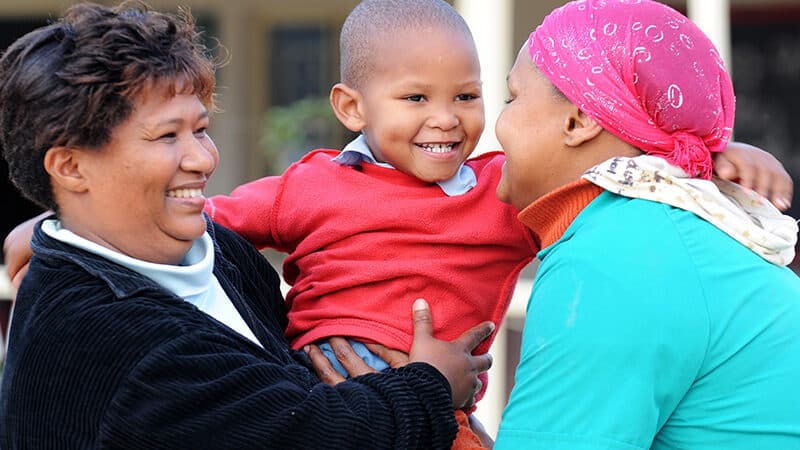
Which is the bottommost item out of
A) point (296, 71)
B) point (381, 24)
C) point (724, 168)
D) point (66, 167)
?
point (296, 71)

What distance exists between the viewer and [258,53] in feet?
27.4

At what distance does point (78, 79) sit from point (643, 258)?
1117 millimetres

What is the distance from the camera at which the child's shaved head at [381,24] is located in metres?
2.74

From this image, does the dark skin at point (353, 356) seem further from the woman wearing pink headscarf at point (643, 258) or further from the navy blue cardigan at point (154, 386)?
the woman wearing pink headscarf at point (643, 258)

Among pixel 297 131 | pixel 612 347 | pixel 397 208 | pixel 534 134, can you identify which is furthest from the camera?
pixel 297 131

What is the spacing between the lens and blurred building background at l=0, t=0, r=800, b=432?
752cm

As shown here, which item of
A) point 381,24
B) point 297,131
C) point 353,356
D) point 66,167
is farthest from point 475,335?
point 297,131

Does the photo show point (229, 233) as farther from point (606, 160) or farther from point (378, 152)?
point (606, 160)

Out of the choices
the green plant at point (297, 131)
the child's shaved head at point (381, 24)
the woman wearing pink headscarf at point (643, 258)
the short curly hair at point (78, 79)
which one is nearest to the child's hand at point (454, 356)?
the woman wearing pink headscarf at point (643, 258)

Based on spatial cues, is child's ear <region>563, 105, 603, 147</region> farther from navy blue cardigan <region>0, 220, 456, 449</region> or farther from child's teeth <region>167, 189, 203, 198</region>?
child's teeth <region>167, 189, 203, 198</region>

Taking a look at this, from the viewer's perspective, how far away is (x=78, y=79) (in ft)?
7.15

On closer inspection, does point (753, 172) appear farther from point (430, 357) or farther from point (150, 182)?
point (150, 182)

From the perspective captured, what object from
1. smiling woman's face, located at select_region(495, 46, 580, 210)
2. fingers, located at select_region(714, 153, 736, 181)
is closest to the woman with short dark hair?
smiling woman's face, located at select_region(495, 46, 580, 210)

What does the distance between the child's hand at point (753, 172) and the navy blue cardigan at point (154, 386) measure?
722 mm
